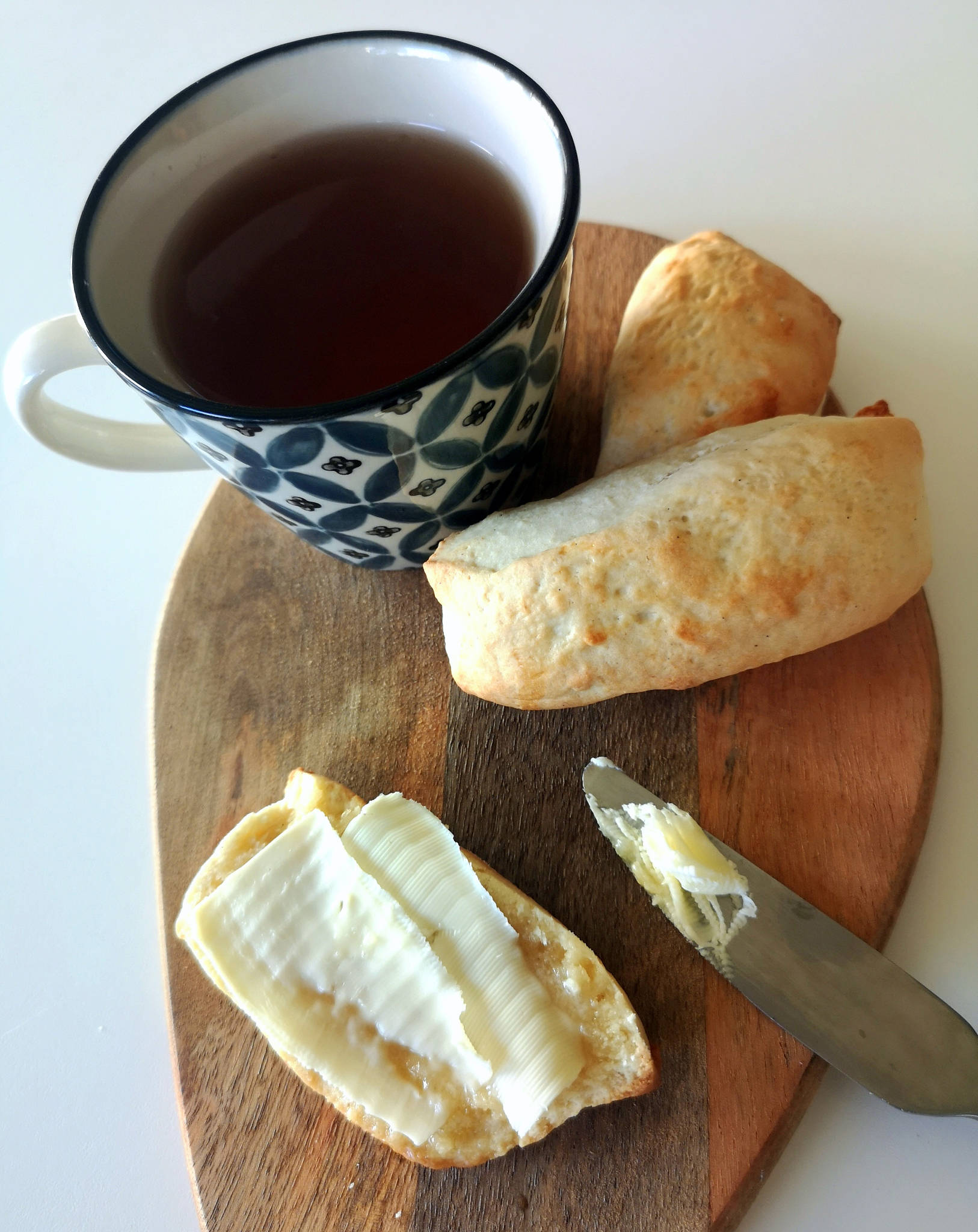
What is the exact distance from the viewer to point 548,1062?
A: 0.84 m

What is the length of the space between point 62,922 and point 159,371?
2.27ft

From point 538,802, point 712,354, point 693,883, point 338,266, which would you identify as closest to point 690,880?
point 693,883

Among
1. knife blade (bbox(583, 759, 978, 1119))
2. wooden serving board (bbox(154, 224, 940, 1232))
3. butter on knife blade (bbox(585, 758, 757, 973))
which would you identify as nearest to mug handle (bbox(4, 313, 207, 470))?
wooden serving board (bbox(154, 224, 940, 1232))

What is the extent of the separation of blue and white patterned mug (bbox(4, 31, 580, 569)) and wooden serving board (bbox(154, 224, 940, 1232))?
0.16m

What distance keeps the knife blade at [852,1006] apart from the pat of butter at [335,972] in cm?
29

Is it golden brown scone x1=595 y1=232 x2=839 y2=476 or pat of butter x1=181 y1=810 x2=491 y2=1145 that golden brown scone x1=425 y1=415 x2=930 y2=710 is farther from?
pat of butter x1=181 y1=810 x2=491 y2=1145

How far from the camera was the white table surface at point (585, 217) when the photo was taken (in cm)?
96

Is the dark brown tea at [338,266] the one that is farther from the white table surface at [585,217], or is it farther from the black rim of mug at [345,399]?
the white table surface at [585,217]

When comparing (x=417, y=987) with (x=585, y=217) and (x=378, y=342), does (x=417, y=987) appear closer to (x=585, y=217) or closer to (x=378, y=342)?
(x=378, y=342)

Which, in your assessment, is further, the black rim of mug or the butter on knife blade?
the butter on knife blade

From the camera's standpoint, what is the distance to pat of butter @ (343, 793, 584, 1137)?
84cm

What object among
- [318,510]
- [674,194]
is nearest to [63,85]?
[674,194]

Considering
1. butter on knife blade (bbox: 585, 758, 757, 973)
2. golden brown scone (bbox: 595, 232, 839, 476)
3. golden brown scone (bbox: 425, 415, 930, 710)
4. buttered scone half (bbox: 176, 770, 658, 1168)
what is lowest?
buttered scone half (bbox: 176, 770, 658, 1168)

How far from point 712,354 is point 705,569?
274mm
